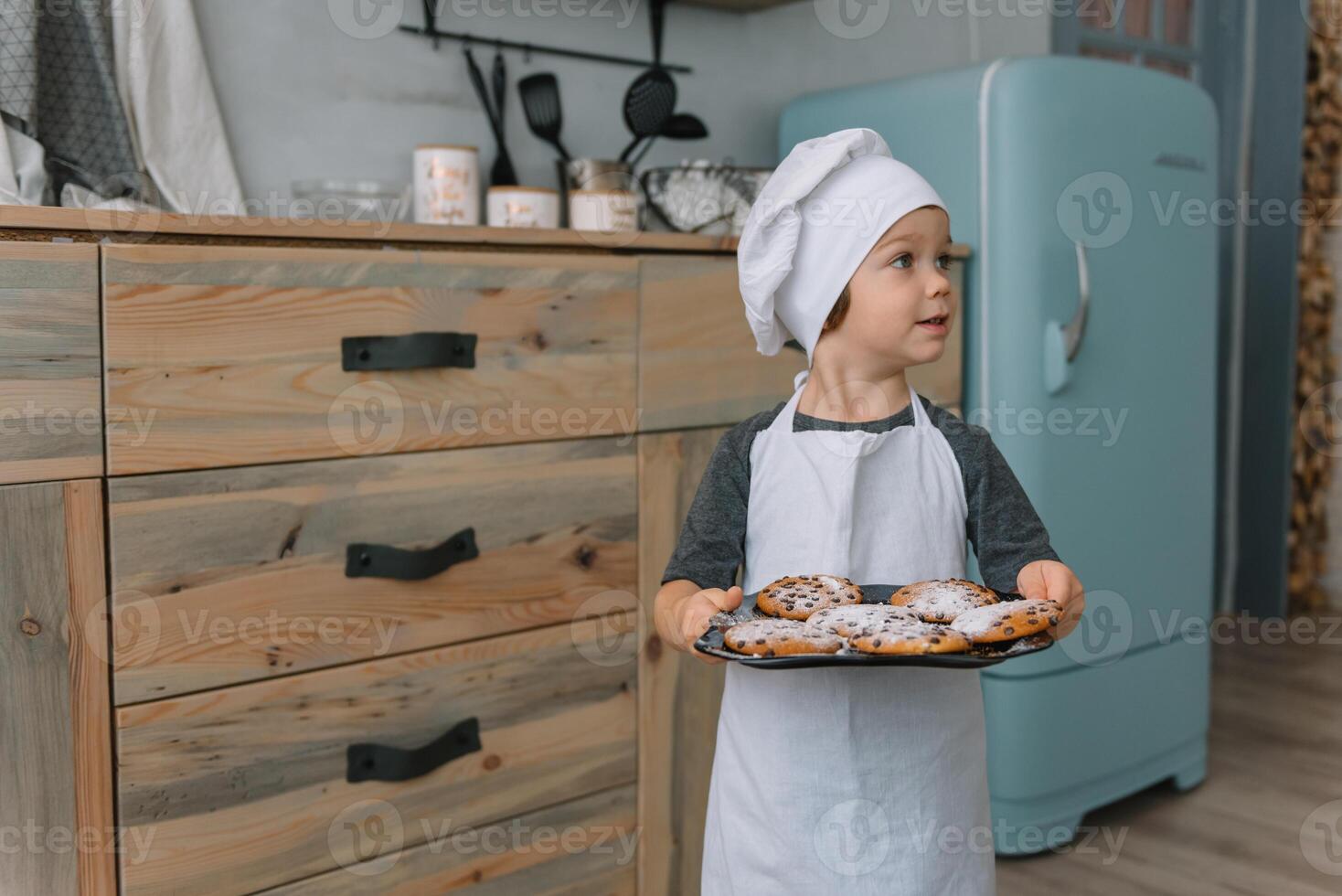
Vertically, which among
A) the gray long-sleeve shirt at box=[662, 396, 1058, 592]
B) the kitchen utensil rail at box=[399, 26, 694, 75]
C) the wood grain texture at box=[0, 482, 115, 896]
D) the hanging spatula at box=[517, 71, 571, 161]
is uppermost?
the kitchen utensil rail at box=[399, 26, 694, 75]

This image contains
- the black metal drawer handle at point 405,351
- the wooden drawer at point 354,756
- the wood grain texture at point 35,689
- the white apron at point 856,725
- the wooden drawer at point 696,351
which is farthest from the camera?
the wooden drawer at point 696,351

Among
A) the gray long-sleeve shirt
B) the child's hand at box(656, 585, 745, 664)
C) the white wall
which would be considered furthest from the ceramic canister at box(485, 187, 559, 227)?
the child's hand at box(656, 585, 745, 664)

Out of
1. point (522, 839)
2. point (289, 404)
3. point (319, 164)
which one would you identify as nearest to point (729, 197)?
point (319, 164)

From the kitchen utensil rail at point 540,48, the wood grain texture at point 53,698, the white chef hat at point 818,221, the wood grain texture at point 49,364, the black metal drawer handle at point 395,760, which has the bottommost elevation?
the black metal drawer handle at point 395,760

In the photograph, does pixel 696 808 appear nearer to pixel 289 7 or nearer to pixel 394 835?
pixel 394 835

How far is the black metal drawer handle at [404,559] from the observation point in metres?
1.48

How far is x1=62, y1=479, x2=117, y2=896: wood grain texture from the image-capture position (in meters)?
1.29

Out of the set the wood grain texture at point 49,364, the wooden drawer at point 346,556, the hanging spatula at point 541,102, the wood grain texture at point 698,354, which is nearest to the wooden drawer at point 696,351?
the wood grain texture at point 698,354

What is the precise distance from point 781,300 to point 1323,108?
3290mm

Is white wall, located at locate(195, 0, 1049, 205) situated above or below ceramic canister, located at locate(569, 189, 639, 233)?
A: above

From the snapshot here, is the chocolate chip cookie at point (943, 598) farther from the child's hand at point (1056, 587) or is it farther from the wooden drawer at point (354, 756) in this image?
the wooden drawer at point (354, 756)

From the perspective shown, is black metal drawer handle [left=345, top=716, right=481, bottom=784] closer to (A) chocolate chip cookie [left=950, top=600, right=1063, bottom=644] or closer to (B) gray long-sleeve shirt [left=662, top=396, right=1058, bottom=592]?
(B) gray long-sleeve shirt [left=662, top=396, right=1058, bottom=592]

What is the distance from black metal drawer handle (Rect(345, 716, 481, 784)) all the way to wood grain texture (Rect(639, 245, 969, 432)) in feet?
1.67

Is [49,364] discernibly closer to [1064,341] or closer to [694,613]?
[694,613]
